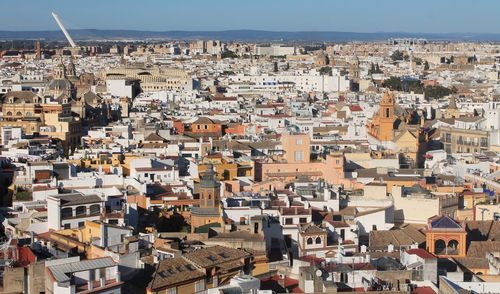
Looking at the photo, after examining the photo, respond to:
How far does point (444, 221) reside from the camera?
17266 millimetres

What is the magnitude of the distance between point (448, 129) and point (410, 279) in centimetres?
2060

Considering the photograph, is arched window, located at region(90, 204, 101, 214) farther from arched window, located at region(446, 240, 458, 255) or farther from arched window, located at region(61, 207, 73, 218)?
arched window, located at region(446, 240, 458, 255)

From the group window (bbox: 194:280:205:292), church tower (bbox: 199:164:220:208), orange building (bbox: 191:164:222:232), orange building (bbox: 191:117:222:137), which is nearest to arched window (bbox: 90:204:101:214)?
orange building (bbox: 191:164:222:232)

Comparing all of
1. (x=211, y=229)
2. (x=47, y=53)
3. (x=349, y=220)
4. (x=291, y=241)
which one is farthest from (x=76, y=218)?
(x=47, y=53)

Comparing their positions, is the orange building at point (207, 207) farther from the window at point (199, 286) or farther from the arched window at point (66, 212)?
the window at point (199, 286)

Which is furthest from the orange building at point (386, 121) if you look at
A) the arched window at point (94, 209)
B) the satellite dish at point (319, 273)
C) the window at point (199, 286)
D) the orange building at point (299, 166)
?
the window at point (199, 286)

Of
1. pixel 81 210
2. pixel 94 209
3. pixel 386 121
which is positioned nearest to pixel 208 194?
pixel 94 209

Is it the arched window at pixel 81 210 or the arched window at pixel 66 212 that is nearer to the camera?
the arched window at pixel 66 212

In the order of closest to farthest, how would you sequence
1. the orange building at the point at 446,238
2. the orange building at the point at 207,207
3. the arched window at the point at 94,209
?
the orange building at the point at 446,238
the arched window at the point at 94,209
the orange building at the point at 207,207

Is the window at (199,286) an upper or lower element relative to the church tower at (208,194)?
lower

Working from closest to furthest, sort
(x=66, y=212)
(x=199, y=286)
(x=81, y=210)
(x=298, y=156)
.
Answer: (x=199, y=286) → (x=66, y=212) → (x=81, y=210) → (x=298, y=156)

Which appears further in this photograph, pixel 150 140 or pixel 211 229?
pixel 150 140

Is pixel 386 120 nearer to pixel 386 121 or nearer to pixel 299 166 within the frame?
pixel 386 121

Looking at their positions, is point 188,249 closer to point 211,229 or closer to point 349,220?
point 211,229
